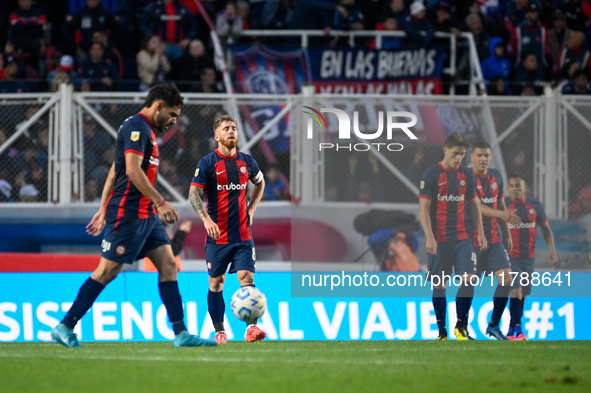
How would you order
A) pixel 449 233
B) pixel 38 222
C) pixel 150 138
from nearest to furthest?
pixel 150 138 → pixel 449 233 → pixel 38 222

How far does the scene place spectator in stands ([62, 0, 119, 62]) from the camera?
14.4m

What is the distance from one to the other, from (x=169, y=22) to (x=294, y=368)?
9.59m

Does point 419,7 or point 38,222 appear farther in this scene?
point 419,7

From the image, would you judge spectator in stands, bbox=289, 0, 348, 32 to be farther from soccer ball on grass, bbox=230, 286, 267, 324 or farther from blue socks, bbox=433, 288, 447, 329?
soccer ball on grass, bbox=230, 286, 267, 324

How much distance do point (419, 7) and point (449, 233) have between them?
6.33 meters

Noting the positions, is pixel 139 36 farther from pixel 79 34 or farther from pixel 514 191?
pixel 514 191

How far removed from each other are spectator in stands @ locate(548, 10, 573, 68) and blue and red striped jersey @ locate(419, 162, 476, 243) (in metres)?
6.54

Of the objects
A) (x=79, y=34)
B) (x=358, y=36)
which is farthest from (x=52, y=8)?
(x=358, y=36)

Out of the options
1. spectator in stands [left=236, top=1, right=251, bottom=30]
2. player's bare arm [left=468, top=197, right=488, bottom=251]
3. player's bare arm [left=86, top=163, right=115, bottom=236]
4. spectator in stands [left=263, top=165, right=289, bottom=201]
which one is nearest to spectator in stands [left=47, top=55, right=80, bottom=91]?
spectator in stands [left=236, top=1, right=251, bottom=30]

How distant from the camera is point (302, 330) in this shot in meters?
10.7

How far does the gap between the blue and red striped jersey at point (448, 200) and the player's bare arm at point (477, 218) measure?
0.20 ft

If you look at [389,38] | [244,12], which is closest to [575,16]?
[389,38]

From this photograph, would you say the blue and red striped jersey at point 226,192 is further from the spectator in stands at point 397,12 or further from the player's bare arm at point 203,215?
the spectator in stands at point 397,12

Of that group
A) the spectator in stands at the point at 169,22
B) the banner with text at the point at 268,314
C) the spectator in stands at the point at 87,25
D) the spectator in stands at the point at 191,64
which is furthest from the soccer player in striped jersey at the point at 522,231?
the spectator in stands at the point at 87,25
